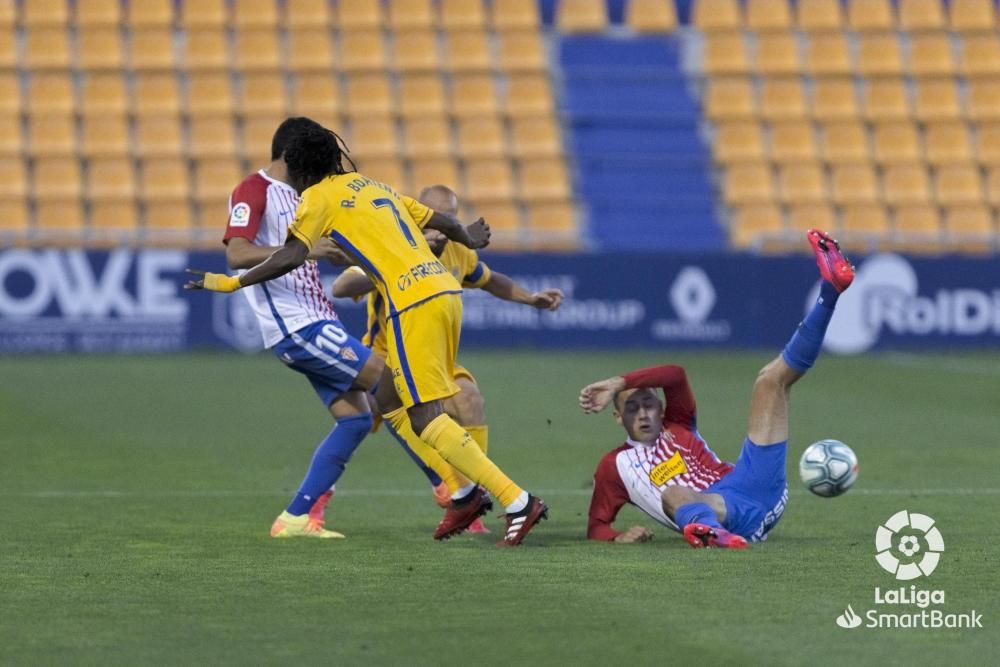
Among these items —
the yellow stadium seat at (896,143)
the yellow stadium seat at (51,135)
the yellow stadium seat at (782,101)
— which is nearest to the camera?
the yellow stadium seat at (51,135)

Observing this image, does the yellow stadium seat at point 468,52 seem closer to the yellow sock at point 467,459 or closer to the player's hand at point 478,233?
the player's hand at point 478,233

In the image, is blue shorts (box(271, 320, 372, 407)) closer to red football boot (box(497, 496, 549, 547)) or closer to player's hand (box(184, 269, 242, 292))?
player's hand (box(184, 269, 242, 292))

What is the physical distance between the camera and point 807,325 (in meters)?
7.74

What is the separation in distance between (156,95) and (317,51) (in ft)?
7.76

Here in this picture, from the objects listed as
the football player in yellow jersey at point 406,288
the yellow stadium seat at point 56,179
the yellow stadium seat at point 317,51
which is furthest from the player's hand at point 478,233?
the yellow stadium seat at point 317,51

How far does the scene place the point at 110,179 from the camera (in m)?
23.6

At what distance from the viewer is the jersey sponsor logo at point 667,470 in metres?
8.02

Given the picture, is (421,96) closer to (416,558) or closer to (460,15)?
(460,15)

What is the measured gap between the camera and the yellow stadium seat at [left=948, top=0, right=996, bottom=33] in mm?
27547

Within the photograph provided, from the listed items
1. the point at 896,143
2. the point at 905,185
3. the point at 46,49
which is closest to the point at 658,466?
the point at 46,49

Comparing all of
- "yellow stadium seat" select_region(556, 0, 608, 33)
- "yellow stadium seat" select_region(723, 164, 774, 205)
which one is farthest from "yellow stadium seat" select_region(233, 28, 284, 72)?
"yellow stadium seat" select_region(723, 164, 774, 205)

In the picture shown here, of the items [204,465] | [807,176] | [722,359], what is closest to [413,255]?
[204,465]

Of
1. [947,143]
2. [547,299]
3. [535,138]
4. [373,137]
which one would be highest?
[547,299]

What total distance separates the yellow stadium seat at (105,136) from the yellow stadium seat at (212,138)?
0.88 m
